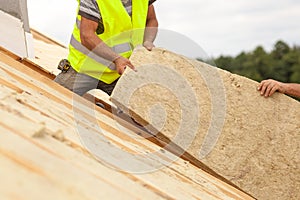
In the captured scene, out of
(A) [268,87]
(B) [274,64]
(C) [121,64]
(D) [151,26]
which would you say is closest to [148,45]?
(C) [121,64]

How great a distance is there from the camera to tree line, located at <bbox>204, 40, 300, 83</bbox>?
5550cm

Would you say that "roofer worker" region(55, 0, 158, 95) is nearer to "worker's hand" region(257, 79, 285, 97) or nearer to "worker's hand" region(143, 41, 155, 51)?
"worker's hand" region(143, 41, 155, 51)

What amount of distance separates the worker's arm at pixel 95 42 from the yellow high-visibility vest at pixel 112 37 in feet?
0.34

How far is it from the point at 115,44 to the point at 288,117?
4.35 ft

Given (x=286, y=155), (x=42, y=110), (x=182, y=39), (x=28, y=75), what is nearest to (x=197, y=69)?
(x=182, y=39)

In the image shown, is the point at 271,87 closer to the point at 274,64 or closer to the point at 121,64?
the point at 121,64

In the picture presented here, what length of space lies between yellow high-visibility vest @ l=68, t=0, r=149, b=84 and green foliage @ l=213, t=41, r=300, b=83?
49266 millimetres

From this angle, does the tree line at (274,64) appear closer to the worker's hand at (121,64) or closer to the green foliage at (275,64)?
the green foliage at (275,64)

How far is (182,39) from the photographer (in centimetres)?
379

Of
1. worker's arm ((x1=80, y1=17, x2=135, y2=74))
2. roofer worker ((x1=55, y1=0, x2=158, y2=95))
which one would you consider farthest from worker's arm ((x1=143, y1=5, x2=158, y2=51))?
worker's arm ((x1=80, y1=17, x2=135, y2=74))

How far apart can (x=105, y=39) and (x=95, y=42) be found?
26 centimetres

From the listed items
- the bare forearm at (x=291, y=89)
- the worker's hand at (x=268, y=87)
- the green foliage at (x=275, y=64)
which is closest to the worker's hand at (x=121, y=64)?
the worker's hand at (x=268, y=87)

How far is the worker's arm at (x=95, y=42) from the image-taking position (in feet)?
12.0

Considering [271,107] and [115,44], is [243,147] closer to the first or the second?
[271,107]
